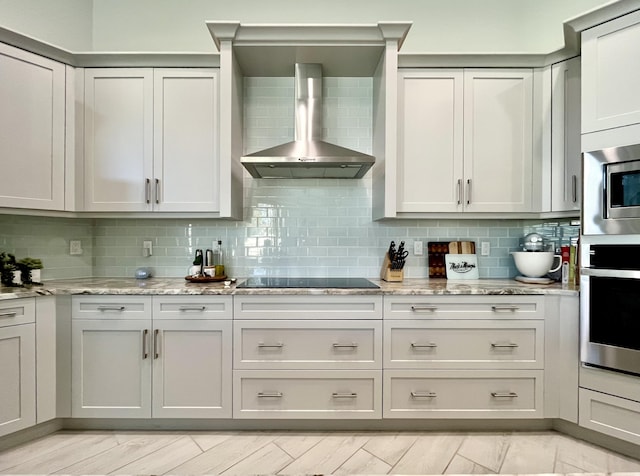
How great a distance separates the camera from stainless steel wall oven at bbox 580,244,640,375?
1920 millimetres

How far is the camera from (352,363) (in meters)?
2.18

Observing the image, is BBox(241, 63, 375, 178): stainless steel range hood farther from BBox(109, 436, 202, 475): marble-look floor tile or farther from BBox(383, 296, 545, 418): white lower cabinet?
BBox(109, 436, 202, 475): marble-look floor tile

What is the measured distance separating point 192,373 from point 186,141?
1550 millimetres

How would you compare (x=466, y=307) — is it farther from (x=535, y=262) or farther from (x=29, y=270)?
(x=29, y=270)

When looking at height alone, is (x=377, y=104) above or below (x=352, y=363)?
above

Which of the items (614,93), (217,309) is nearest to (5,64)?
(217,309)

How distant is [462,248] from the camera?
2.83 metres

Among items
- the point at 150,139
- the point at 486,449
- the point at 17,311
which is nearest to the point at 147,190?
the point at 150,139

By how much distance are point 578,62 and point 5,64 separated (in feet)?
11.9

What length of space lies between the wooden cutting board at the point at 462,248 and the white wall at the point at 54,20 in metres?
3.31

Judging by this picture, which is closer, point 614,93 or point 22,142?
point 614,93

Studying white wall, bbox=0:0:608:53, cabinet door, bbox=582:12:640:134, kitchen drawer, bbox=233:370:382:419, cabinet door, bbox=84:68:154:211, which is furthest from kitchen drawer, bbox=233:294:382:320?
white wall, bbox=0:0:608:53

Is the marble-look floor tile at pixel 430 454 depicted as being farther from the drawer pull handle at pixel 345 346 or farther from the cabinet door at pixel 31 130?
the cabinet door at pixel 31 130

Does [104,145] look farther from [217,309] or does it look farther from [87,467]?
[87,467]
